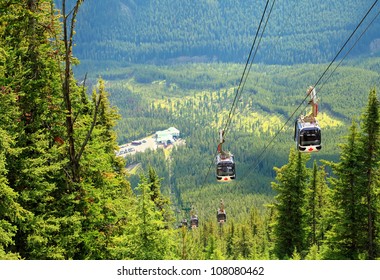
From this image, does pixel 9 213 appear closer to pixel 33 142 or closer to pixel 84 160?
pixel 33 142

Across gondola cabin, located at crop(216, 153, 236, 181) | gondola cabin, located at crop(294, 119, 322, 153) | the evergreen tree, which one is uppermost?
gondola cabin, located at crop(294, 119, 322, 153)

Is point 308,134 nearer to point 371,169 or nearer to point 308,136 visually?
point 308,136

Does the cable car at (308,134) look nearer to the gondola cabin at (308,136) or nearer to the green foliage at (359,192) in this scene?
the gondola cabin at (308,136)

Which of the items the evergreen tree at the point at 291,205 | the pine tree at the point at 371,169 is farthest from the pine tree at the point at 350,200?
the evergreen tree at the point at 291,205

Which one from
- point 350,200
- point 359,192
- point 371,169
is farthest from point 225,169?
point 371,169

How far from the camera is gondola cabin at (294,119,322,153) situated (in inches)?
748

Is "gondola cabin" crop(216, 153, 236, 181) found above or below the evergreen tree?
above

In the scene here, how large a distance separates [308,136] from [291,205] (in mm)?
17201

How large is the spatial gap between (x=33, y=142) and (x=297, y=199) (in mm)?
23171

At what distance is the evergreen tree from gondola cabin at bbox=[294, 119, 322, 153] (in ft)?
48.0

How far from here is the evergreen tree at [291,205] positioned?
34719mm

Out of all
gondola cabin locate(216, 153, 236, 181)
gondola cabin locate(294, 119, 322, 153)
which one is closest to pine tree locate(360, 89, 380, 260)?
gondola cabin locate(216, 153, 236, 181)

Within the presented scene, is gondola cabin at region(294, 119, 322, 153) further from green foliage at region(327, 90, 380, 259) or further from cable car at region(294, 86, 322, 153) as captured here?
green foliage at region(327, 90, 380, 259)

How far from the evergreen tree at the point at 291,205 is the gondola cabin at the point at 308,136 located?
1464 centimetres
